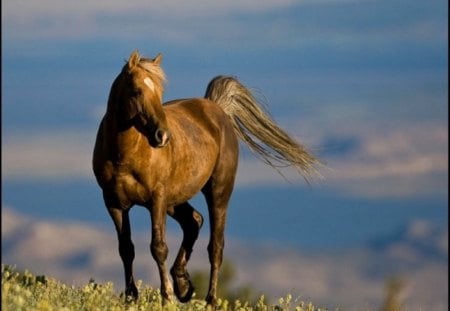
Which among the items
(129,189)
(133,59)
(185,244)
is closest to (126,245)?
(129,189)

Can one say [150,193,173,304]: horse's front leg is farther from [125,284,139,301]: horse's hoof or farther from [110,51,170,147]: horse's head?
[110,51,170,147]: horse's head

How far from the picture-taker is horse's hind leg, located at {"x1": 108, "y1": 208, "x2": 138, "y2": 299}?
11.8m

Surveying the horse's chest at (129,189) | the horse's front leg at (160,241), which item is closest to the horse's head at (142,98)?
the horse's chest at (129,189)

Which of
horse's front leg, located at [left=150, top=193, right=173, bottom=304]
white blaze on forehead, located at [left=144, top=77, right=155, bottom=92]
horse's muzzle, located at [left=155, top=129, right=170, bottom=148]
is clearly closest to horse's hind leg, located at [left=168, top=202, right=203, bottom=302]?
horse's front leg, located at [left=150, top=193, right=173, bottom=304]

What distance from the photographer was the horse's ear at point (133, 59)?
36.8ft

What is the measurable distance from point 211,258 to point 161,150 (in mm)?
2136

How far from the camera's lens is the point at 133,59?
36.9ft

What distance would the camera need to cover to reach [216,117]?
13.4 meters

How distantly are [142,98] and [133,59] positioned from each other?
45 centimetres

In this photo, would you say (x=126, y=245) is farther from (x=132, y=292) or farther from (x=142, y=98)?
(x=142, y=98)

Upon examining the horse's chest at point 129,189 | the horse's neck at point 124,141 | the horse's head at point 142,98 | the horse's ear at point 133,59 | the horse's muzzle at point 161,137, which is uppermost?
the horse's ear at point 133,59

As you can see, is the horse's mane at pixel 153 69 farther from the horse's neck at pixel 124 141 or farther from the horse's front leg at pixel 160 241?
the horse's front leg at pixel 160 241

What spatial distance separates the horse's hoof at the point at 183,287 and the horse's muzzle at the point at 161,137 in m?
2.52

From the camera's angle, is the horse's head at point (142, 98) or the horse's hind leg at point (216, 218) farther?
the horse's hind leg at point (216, 218)
